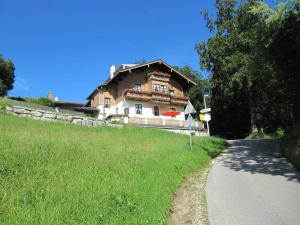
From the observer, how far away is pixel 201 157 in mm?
17297

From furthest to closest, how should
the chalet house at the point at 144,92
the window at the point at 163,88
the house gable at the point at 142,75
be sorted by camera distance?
1. the window at the point at 163,88
2. the house gable at the point at 142,75
3. the chalet house at the point at 144,92

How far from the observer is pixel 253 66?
2598 cm

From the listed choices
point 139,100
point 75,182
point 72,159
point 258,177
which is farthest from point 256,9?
point 139,100

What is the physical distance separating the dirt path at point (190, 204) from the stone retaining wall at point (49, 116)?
1763 cm

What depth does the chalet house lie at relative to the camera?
4234 centimetres

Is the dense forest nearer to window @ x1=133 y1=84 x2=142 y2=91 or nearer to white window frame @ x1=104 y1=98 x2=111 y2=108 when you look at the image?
window @ x1=133 y1=84 x2=142 y2=91

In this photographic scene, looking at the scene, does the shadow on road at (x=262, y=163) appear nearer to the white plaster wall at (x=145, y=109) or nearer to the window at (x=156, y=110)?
the white plaster wall at (x=145, y=109)

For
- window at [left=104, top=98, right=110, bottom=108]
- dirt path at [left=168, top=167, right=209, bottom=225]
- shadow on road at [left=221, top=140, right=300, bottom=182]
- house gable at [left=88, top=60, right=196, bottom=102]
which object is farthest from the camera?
window at [left=104, top=98, right=110, bottom=108]

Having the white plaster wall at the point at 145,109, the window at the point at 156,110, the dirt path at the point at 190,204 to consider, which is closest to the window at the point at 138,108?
the white plaster wall at the point at 145,109

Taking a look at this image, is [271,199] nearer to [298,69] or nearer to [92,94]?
[298,69]

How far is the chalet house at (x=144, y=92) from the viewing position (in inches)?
1667

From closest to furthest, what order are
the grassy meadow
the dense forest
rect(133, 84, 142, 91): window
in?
the grassy meadow < the dense forest < rect(133, 84, 142, 91): window

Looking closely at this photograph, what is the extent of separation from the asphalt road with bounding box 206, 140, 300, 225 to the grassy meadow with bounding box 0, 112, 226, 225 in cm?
142

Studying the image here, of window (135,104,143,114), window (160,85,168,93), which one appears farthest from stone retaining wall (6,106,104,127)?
window (160,85,168,93)
